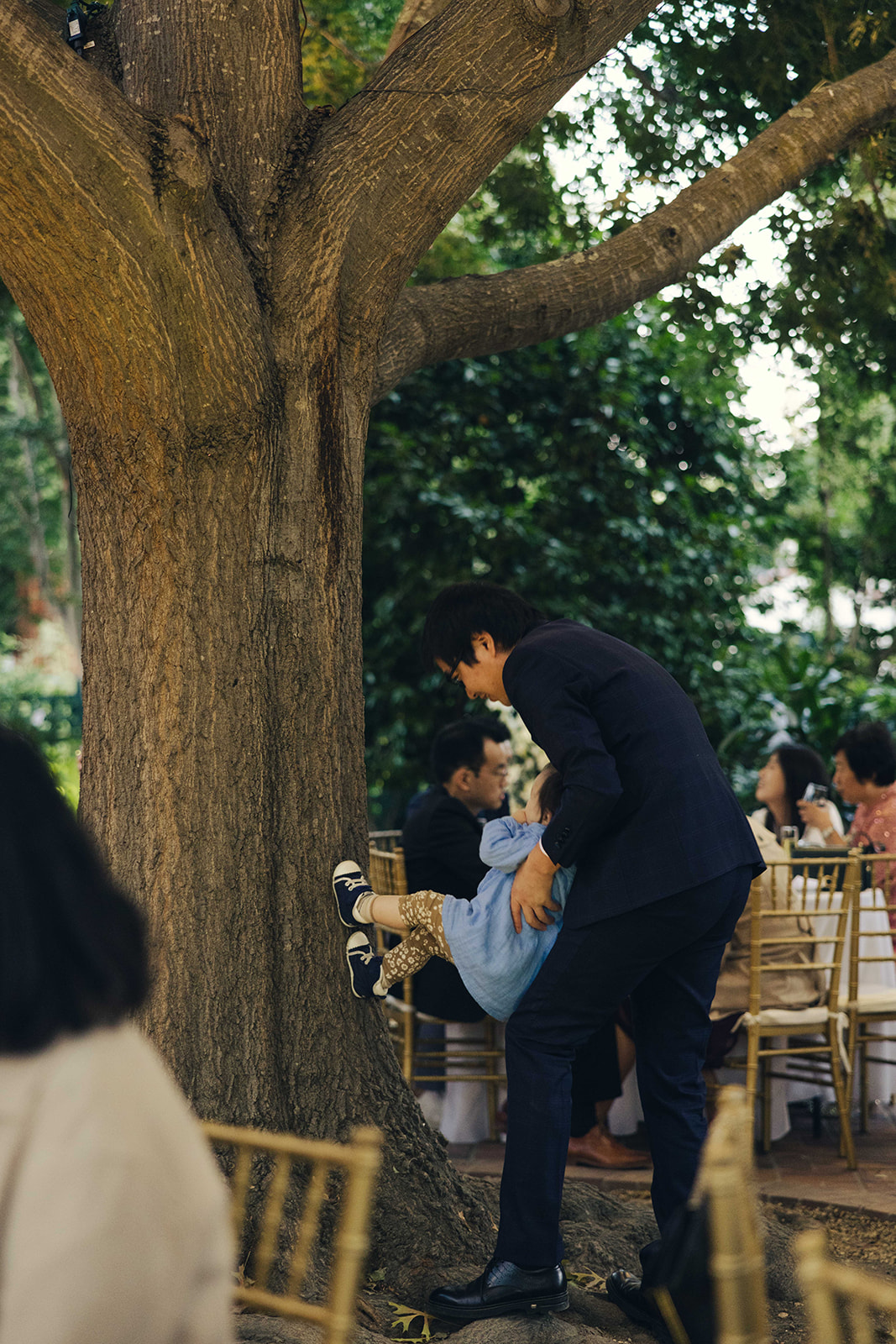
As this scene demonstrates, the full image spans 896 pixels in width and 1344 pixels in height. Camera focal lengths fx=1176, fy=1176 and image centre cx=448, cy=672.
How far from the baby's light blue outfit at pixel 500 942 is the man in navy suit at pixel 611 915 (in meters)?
0.06

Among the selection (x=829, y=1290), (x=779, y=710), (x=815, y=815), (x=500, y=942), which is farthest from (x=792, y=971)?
(x=779, y=710)

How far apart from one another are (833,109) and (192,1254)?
162 inches

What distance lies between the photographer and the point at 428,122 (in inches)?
124

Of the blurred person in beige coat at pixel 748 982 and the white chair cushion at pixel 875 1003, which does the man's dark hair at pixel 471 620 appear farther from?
the white chair cushion at pixel 875 1003

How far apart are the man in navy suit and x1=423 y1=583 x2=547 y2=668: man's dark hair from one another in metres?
0.10

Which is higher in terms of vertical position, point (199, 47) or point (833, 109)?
point (833, 109)

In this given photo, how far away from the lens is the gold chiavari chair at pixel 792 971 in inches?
174

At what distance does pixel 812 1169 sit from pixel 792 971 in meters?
0.74

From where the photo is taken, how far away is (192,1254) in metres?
1.02

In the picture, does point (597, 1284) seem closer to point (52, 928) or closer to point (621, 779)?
point (621, 779)

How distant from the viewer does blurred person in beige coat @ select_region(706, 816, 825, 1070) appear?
14.8 ft

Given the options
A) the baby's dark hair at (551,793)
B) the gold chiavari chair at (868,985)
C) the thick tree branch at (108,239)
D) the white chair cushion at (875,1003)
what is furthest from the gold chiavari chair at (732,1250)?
the white chair cushion at (875,1003)

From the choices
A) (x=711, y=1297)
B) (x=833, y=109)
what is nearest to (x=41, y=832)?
(x=711, y=1297)

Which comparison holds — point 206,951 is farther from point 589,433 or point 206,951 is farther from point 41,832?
point 589,433
